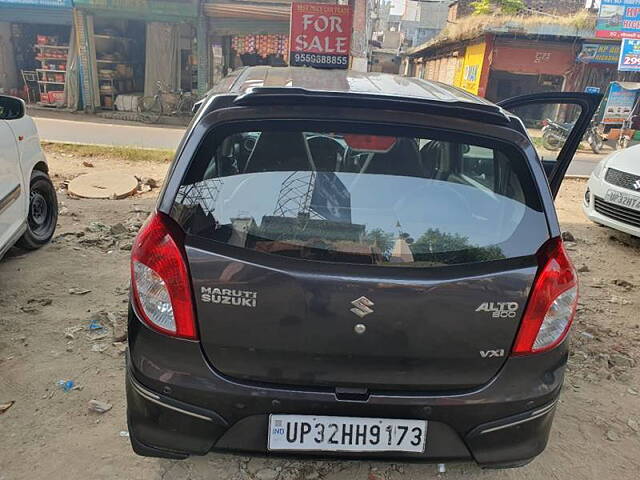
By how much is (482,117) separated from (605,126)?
780 inches

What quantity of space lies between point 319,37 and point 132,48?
12899 millimetres

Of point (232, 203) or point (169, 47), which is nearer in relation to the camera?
point (232, 203)

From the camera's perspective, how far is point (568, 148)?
2.80 metres

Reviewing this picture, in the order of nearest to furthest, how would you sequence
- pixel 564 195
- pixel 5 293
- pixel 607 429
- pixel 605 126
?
pixel 607 429 < pixel 5 293 < pixel 564 195 < pixel 605 126

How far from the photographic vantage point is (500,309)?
1790 millimetres

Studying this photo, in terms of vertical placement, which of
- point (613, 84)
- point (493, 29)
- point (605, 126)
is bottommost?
point (605, 126)

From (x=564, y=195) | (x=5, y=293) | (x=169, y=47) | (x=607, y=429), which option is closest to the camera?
(x=607, y=429)

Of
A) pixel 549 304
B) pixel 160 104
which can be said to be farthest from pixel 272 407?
pixel 160 104

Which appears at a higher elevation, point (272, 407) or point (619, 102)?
point (272, 407)

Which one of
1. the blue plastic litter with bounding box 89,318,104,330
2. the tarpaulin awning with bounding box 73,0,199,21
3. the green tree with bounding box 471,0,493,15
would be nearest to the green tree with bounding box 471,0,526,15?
the green tree with bounding box 471,0,493,15

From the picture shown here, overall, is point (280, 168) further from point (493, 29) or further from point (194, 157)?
point (493, 29)

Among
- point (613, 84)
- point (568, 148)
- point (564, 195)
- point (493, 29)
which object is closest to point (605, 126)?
point (613, 84)

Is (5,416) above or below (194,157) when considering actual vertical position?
below

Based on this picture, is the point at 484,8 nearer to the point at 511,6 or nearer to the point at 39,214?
the point at 511,6
